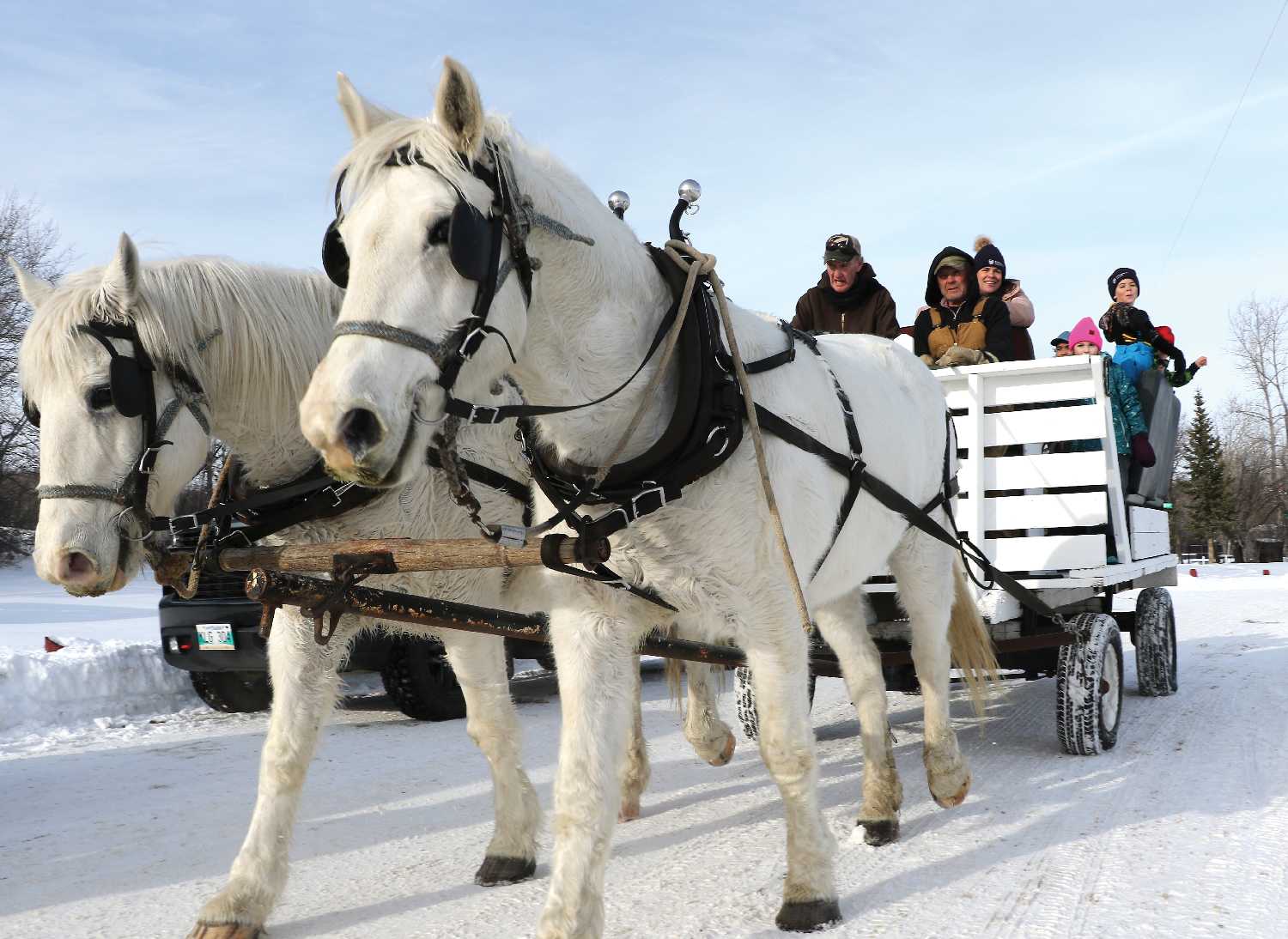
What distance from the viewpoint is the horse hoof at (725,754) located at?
5.19 m

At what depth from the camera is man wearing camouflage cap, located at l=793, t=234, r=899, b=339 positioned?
20.8 ft

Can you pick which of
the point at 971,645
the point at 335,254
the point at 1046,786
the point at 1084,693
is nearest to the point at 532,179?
the point at 335,254

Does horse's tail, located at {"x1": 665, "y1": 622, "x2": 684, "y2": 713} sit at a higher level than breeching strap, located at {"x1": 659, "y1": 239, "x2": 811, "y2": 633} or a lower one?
lower

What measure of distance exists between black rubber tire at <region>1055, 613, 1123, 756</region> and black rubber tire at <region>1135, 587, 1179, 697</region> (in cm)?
147

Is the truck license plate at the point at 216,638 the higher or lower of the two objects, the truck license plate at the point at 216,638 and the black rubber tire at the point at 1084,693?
the higher

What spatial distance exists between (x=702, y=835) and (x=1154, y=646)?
12.9 ft

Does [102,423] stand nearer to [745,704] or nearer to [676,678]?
[676,678]

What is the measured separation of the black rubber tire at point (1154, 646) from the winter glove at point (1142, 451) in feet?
2.93

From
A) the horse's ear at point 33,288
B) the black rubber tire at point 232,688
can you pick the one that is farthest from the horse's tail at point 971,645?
the black rubber tire at point 232,688

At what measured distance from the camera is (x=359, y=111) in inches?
95.5

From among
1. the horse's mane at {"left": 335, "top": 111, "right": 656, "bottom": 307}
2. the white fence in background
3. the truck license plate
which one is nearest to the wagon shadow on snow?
the white fence in background

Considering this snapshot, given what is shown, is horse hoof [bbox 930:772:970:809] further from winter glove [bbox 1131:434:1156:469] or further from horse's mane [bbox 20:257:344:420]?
winter glove [bbox 1131:434:1156:469]

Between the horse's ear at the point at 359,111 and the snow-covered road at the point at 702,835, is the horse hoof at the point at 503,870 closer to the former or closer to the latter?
the snow-covered road at the point at 702,835

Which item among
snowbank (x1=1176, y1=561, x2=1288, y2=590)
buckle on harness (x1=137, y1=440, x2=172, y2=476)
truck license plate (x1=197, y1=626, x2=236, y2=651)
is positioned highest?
buckle on harness (x1=137, y1=440, x2=172, y2=476)
